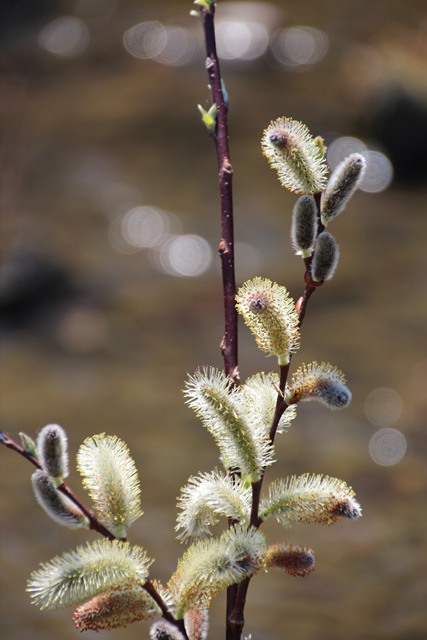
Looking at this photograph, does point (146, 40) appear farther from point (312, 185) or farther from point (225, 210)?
point (312, 185)

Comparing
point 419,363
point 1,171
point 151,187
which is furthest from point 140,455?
point 1,171

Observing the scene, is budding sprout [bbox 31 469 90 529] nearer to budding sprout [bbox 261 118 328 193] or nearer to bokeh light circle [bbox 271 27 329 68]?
budding sprout [bbox 261 118 328 193]

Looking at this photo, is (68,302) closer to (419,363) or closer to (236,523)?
(419,363)

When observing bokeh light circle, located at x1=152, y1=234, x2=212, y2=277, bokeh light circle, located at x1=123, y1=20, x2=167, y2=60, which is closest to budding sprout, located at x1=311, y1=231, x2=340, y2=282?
bokeh light circle, located at x1=152, y1=234, x2=212, y2=277

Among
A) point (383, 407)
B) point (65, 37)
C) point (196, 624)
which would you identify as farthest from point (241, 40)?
point (196, 624)

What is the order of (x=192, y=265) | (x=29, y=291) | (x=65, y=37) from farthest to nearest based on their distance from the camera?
(x=65, y=37) → (x=192, y=265) → (x=29, y=291)

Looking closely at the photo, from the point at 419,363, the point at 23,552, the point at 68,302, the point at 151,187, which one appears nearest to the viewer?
the point at 23,552
